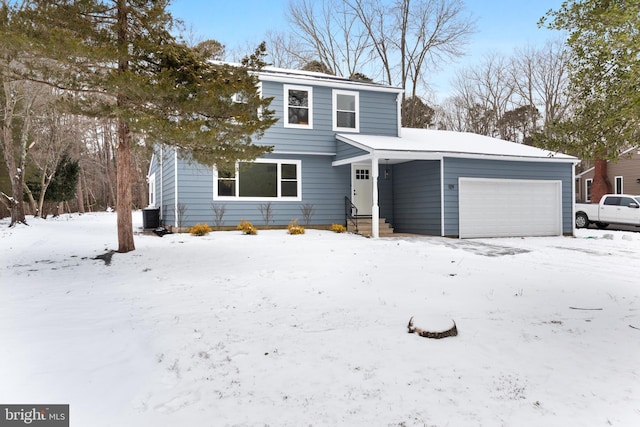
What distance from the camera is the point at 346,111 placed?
1495 cm

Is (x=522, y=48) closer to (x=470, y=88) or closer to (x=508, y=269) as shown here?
(x=470, y=88)

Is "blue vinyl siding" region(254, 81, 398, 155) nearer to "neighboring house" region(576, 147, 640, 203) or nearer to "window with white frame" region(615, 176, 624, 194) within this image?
"neighboring house" region(576, 147, 640, 203)

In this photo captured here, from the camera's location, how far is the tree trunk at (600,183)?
2430 centimetres

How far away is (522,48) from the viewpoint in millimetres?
29016

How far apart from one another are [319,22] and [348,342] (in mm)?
25830

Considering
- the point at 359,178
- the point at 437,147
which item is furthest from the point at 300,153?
the point at 437,147

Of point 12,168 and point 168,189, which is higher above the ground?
point 12,168

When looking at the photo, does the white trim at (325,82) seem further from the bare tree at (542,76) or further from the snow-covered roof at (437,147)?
the bare tree at (542,76)

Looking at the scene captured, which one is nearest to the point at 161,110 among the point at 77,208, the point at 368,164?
the point at 368,164

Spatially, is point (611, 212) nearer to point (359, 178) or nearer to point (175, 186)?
point (359, 178)

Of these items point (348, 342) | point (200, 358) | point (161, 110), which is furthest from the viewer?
point (161, 110)

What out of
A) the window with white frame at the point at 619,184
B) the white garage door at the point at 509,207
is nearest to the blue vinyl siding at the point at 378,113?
the white garage door at the point at 509,207

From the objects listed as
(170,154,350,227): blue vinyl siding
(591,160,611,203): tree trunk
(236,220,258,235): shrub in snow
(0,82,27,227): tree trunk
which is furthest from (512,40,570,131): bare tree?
(0,82,27,227): tree trunk

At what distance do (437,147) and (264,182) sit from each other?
19.2ft
